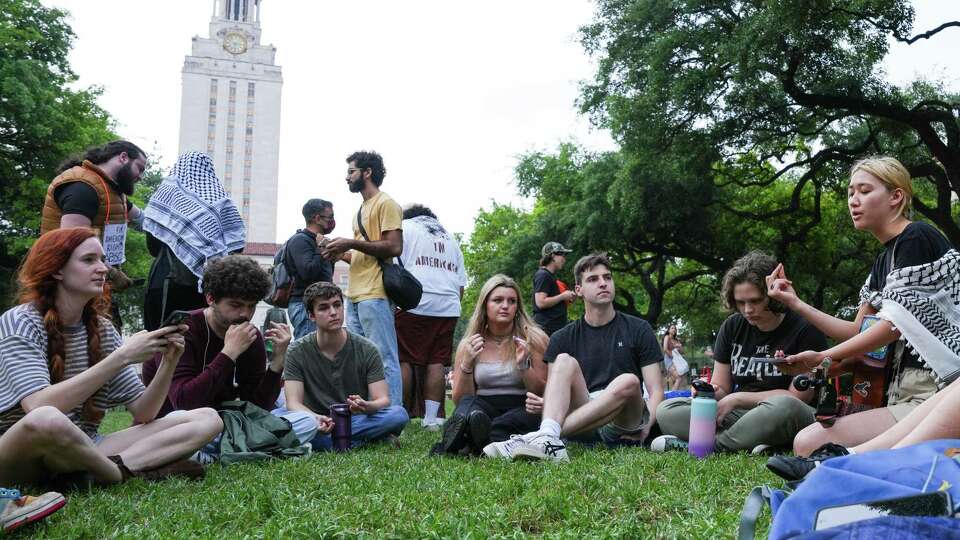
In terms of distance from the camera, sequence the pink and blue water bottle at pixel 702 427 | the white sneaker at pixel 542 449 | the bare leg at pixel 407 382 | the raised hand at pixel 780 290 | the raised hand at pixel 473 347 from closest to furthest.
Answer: the raised hand at pixel 780 290 < the white sneaker at pixel 542 449 < the pink and blue water bottle at pixel 702 427 < the raised hand at pixel 473 347 < the bare leg at pixel 407 382

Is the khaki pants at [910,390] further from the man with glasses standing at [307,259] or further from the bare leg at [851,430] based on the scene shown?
the man with glasses standing at [307,259]

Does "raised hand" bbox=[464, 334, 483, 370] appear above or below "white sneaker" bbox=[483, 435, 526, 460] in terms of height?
above

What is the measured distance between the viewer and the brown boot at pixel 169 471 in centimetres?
414

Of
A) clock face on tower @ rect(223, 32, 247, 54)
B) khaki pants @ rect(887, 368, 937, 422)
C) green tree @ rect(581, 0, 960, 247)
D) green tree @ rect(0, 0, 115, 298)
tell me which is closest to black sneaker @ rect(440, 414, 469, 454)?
khaki pants @ rect(887, 368, 937, 422)

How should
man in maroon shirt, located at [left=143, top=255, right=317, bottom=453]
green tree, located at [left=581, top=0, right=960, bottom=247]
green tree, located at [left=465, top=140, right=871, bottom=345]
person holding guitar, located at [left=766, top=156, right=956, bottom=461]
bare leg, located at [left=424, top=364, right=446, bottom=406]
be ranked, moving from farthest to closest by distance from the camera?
green tree, located at [left=465, top=140, right=871, bottom=345] → green tree, located at [left=581, top=0, right=960, bottom=247] → bare leg, located at [left=424, top=364, right=446, bottom=406] → man in maroon shirt, located at [left=143, top=255, right=317, bottom=453] → person holding guitar, located at [left=766, top=156, right=956, bottom=461]

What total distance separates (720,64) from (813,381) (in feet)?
41.8

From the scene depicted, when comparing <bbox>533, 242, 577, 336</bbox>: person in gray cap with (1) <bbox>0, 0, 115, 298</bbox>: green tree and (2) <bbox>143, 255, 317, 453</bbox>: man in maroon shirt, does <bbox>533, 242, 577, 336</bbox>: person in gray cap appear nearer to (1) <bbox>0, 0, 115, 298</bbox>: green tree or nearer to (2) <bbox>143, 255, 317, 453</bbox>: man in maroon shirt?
(2) <bbox>143, 255, 317, 453</bbox>: man in maroon shirt

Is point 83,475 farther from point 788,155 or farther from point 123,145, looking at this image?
point 788,155

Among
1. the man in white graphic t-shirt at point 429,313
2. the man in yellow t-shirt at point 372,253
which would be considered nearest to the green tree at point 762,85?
the man in white graphic t-shirt at point 429,313

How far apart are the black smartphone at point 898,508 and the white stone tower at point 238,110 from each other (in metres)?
113

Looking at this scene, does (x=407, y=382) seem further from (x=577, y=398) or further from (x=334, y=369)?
(x=577, y=398)

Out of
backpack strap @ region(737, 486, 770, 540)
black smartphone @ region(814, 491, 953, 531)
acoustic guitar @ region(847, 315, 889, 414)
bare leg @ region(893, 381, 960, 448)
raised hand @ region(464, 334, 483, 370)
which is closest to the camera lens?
black smartphone @ region(814, 491, 953, 531)

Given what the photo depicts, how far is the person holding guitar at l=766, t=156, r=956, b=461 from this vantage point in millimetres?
4047

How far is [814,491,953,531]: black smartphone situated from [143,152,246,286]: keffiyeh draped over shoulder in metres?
5.03
